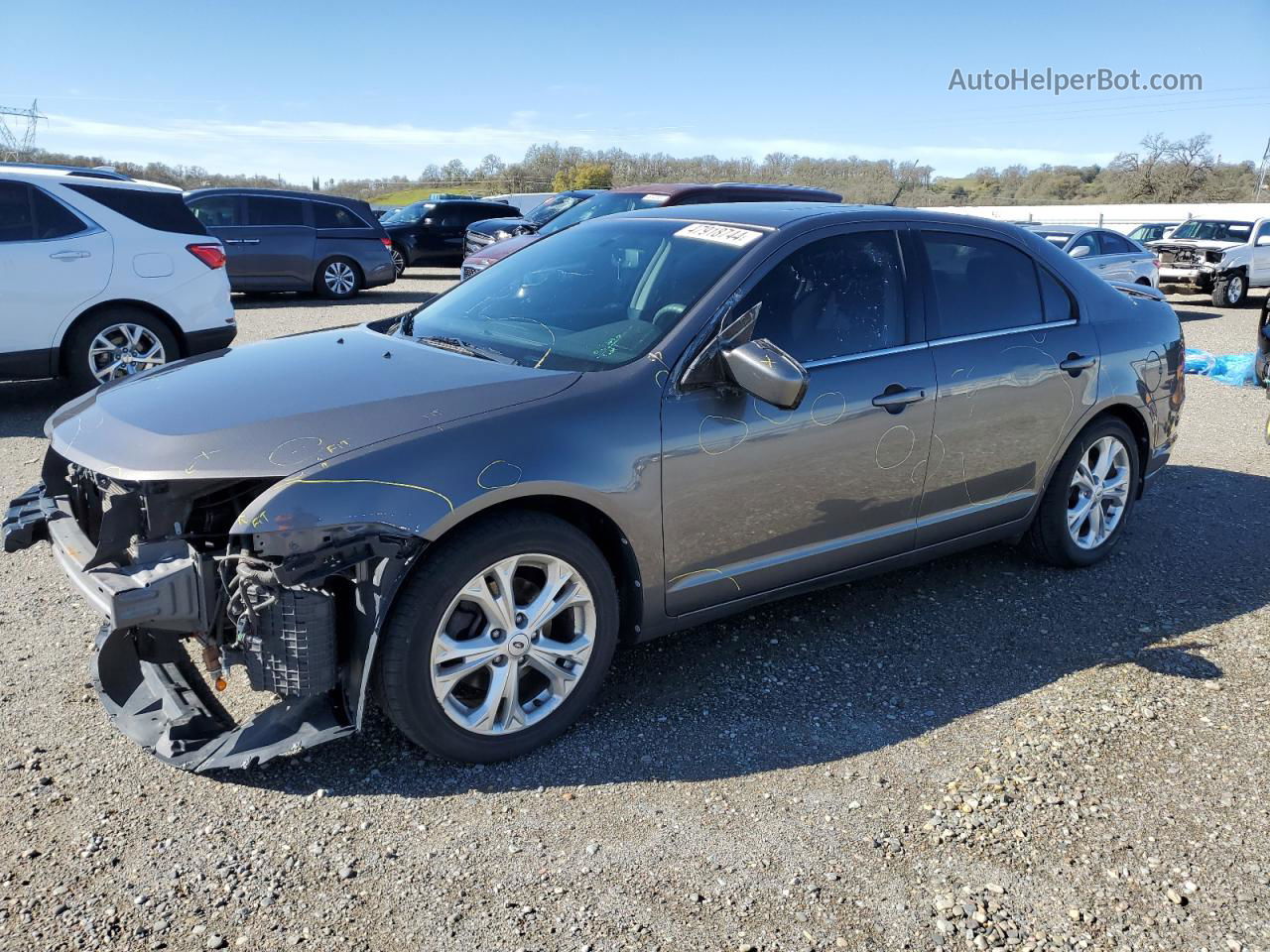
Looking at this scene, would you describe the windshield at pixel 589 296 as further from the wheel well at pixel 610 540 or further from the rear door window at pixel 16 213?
the rear door window at pixel 16 213

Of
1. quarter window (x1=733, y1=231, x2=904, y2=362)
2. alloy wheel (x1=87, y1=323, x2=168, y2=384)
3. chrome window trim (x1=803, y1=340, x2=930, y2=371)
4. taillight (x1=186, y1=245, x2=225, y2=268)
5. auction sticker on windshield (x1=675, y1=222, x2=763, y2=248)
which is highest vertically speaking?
auction sticker on windshield (x1=675, y1=222, x2=763, y2=248)

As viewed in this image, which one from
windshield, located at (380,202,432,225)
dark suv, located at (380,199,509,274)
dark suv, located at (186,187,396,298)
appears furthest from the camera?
windshield, located at (380,202,432,225)

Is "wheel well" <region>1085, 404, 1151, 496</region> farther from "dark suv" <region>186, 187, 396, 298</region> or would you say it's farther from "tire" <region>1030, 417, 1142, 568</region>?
"dark suv" <region>186, 187, 396, 298</region>

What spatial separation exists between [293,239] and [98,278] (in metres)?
8.37

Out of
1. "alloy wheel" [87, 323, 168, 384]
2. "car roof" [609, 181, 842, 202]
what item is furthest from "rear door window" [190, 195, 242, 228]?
"alloy wheel" [87, 323, 168, 384]

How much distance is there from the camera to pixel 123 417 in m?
3.24

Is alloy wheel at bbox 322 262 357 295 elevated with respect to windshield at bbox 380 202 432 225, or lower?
lower

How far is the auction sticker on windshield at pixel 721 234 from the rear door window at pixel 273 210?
12918mm

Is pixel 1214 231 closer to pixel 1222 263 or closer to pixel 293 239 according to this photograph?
pixel 1222 263

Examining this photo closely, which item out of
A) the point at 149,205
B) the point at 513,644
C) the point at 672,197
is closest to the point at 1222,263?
the point at 672,197

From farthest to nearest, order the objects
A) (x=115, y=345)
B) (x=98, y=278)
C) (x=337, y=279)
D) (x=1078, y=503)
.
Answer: (x=337, y=279), (x=115, y=345), (x=98, y=278), (x=1078, y=503)

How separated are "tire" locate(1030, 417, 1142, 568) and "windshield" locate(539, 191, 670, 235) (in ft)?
22.3

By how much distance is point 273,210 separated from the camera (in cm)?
1540

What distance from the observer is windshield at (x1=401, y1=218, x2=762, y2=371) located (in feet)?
11.9
